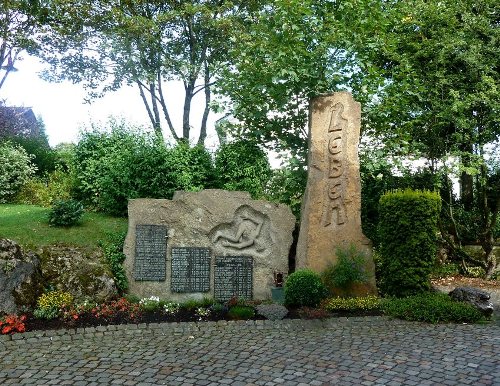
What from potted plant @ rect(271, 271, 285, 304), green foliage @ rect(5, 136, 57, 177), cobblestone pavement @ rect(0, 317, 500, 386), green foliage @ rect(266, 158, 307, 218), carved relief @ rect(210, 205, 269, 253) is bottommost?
cobblestone pavement @ rect(0, 317, 500, 386)

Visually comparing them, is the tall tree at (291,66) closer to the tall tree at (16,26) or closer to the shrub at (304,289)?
the shrub at (304,289)

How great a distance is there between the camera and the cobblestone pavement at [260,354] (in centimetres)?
640

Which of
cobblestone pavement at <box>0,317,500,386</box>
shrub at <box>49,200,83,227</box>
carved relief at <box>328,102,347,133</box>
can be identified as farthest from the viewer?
shrub at <box>49,200,83,227</box>

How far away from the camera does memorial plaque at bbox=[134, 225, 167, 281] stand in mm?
10930

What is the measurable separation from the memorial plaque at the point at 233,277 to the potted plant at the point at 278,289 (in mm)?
555

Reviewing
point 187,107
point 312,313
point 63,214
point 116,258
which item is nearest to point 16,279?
point 116,258

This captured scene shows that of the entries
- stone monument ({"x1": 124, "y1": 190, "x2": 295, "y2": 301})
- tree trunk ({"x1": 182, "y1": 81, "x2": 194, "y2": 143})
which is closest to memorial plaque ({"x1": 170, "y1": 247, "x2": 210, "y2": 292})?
stone monument ({"x1": 124, "y1": 190, "x2": 295, "y2": 301})

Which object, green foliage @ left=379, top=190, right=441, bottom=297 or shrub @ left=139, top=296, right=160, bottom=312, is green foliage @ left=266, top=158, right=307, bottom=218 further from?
shrub @ left=139, top=296, right=160, bottom=312

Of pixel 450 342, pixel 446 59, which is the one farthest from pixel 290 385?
pixel 446 59

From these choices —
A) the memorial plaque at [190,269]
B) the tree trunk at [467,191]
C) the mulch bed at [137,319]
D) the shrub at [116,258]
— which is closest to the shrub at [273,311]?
the mulch bed at [137,319]

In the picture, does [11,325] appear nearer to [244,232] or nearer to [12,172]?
[244,232]

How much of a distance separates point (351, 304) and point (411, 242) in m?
1.88

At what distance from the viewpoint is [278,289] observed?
1098 cm

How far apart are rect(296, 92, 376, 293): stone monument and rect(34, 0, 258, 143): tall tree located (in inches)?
384
